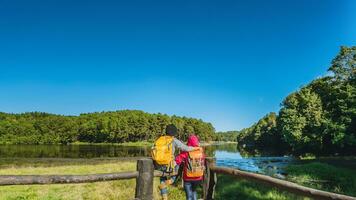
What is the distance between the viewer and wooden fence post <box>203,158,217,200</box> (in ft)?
28.4

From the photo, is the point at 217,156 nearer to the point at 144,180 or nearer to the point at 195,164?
the point at 195,164

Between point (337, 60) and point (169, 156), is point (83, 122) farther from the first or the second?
point (169, 156)

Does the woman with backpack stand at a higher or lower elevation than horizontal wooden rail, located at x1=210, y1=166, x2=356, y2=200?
higher

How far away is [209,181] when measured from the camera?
8.73m

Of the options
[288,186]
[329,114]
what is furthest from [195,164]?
[329,114]

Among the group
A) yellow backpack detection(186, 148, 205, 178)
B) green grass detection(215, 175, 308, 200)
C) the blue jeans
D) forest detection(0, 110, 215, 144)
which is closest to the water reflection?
green grass detection(215, 175, 308, 200)

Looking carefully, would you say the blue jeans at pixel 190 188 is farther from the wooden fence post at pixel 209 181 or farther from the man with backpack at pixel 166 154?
the wooden fence post at pixel 209 181

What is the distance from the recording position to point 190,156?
294 inches

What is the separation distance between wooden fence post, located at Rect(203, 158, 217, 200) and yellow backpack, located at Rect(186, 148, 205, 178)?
1.16 m

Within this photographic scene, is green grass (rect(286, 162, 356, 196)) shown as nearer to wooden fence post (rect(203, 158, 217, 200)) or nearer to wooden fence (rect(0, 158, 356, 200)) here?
wooden fence post (rect(203, 158, 217, 200))

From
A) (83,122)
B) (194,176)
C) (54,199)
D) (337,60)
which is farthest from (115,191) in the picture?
(83,122)

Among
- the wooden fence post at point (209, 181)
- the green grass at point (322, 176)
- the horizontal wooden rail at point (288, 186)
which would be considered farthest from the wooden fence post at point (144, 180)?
the green grass at point (322, 176)

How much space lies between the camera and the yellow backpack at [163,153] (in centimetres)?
703

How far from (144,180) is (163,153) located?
0.92 meters
